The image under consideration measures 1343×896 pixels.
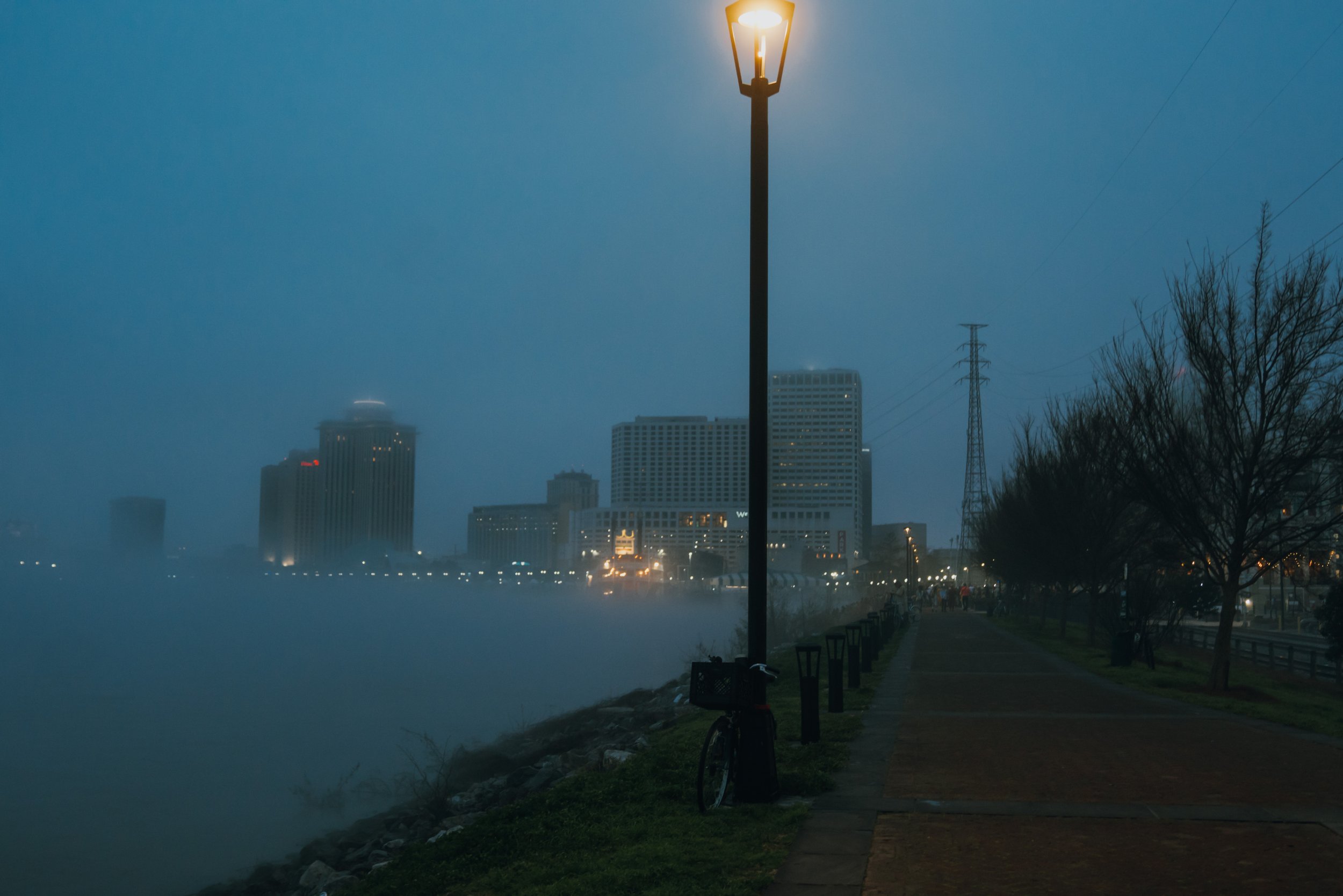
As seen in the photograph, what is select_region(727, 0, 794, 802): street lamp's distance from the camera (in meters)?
7.77

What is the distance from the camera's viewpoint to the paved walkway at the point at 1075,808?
5.61 m

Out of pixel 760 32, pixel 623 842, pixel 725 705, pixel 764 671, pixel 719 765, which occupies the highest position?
pixel 760 32

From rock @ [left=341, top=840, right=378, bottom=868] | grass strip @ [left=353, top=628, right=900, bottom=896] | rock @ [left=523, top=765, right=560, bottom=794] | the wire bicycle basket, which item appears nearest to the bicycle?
the wire bicycle basket

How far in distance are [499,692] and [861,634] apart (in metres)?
19.1

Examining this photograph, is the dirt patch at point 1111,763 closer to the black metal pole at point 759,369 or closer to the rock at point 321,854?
the black metal pole at point 759,369

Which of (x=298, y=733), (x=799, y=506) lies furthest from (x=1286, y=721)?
(x=799, y=506)

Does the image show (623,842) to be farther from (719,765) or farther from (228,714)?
(228,714)

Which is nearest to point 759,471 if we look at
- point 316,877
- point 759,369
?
point 759,369

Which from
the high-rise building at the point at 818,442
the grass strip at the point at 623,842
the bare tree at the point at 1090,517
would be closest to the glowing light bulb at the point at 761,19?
the grass strip at the point at 623,842

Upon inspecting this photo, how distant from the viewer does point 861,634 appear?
20875mm

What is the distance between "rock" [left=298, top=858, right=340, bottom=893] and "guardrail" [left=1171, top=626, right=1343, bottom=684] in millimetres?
21616

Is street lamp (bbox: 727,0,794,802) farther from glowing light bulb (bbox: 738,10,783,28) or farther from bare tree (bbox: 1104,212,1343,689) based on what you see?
bare tree (bbox: 1104,212,1343,689)

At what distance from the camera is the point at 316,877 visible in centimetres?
1130

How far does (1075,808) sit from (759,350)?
4.13 m
